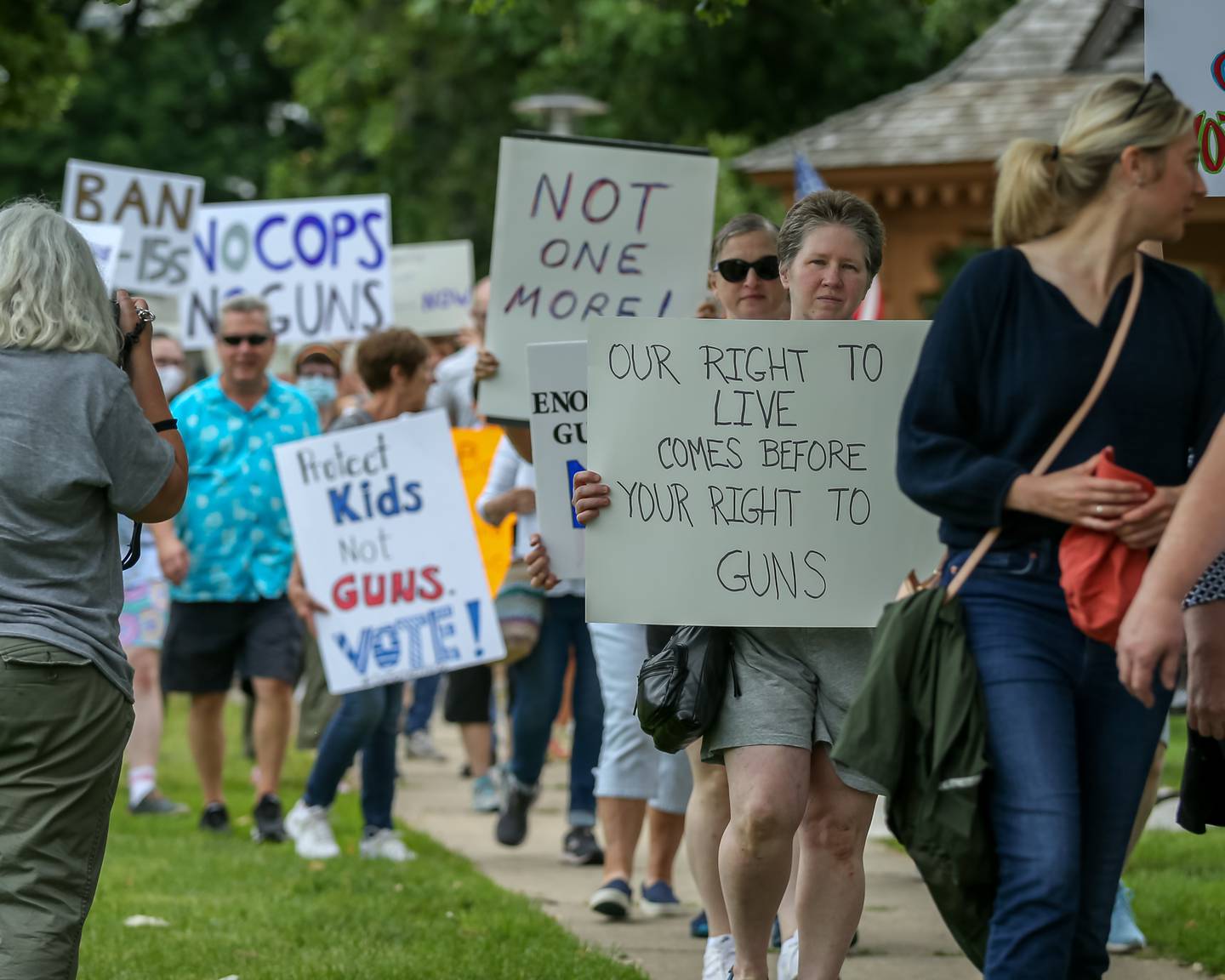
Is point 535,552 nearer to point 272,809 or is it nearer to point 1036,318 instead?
point 1036,318

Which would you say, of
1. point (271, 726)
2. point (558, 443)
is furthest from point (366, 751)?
point (558, 443)

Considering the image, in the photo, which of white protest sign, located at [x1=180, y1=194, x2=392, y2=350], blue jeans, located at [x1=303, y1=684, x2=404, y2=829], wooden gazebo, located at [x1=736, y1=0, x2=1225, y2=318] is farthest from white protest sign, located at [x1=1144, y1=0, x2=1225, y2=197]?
wooden gazebo, located at [x1=736, y1=0, x2=1225, y2=318]

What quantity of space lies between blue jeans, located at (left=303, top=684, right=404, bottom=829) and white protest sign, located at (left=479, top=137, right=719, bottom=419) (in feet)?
5.41

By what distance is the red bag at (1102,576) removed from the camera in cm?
344

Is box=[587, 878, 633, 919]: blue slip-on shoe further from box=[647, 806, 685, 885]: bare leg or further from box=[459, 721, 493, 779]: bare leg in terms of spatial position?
box=[459, 721, 493, 779]: bare leg

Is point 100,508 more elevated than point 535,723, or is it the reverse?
point 100,508

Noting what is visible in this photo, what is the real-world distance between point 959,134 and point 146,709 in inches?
361

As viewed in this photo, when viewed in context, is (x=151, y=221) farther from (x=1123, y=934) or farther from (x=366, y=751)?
(x=1123, y=934)

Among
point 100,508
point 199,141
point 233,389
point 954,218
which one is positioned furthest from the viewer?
point 199,141

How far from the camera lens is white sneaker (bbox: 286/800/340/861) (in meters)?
7.91

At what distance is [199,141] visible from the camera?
35.9 metres

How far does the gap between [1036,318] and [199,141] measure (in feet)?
111

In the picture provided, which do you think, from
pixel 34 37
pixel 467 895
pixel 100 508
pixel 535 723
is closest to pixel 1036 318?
pixel 100 508

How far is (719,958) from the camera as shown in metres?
5.36
